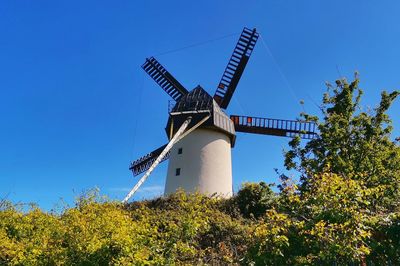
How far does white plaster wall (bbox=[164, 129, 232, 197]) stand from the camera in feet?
79.6

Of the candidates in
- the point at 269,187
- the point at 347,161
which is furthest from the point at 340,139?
the point at 269,187

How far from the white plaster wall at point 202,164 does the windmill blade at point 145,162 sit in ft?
5.03

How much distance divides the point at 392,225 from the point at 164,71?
2521 cm

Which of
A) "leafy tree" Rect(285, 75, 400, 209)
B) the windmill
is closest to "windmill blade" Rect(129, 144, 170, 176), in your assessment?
the windmill

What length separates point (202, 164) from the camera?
2470 centimetres

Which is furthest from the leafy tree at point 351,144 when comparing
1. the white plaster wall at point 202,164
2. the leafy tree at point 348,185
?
the white plaster wall at point 202,164

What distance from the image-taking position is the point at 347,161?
18.1m

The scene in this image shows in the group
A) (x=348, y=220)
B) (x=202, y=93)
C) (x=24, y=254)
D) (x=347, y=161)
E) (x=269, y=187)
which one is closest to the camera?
(x=348, y=220)

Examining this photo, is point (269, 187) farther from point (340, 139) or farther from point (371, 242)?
point (371, 242)

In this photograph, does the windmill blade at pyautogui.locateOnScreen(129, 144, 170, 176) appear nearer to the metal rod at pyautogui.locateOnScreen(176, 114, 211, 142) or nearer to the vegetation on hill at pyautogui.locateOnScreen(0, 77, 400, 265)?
the metal rod at pyautogui.locateOnScreen(176, 114, 211, 142)

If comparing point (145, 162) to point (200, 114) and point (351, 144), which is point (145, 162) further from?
point (351, 144)

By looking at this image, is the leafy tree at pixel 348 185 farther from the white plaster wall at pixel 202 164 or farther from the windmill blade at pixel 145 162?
the windmill blade at pixel 145 162

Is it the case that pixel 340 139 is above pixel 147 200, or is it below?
above

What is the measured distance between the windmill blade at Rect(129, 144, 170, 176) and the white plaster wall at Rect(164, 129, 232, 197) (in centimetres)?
153
